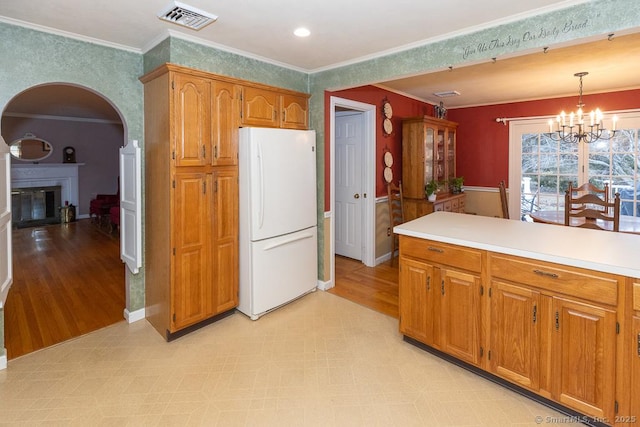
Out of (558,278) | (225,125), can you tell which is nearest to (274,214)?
(225,125)

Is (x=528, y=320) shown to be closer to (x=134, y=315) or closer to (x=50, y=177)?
(x=134, y=315)

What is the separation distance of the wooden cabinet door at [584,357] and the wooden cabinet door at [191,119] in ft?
8.73

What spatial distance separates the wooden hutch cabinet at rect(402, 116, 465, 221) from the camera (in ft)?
16.3

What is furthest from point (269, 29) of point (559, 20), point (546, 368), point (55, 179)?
point (55, 179)

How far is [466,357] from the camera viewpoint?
2324 mm

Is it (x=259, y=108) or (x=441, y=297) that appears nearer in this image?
(x=441, y=297)

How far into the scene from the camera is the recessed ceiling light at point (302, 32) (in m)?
2.62

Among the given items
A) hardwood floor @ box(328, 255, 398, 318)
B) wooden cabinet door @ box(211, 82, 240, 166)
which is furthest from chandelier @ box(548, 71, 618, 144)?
wooden cabinet door @ box(211, 82, 240, 166)

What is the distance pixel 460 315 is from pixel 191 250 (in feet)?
6.88

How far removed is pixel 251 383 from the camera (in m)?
2.29

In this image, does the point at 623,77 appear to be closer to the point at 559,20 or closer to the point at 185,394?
the point at 559,20

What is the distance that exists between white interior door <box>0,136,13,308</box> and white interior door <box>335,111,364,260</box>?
11.8 feet

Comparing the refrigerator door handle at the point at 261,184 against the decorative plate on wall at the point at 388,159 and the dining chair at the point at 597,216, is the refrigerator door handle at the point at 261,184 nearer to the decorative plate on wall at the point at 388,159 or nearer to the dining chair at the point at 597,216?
the decorative plate on wall at the point at 388,159

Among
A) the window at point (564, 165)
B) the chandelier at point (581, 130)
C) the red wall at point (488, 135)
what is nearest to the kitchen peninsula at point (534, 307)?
the chandelier at point (581, 130)
